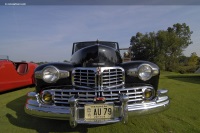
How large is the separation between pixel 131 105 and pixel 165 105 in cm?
66

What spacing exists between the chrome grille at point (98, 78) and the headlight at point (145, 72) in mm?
312

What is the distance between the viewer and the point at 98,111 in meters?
2.39

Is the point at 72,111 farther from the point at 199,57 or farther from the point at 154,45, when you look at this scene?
the point at 199,57

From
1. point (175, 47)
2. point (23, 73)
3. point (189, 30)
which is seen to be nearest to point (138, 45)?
point (175, 47)

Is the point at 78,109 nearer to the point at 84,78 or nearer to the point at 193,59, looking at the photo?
the point at 84,78

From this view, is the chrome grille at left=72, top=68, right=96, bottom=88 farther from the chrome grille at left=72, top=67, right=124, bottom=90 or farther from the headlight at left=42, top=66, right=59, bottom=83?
the headlight at left=42, top=66, right=59, bottom=83

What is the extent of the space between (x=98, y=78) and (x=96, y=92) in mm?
225

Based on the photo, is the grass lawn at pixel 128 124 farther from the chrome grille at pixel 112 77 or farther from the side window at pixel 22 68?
Result: the side window at pixel 22 68

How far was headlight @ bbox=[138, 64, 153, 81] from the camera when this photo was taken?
286 cm

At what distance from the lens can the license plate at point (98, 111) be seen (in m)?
2.38

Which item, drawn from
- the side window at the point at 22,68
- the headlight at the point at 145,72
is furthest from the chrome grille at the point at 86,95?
the side window at the point at 22,68

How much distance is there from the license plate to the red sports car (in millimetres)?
4102

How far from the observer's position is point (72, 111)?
92.8 inches

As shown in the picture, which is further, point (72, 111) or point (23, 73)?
point (23, 73)
